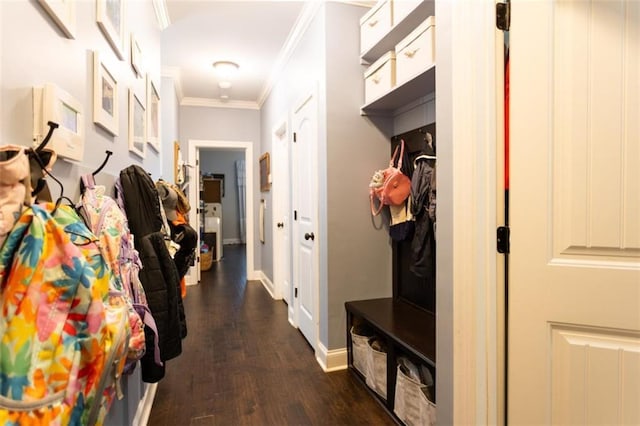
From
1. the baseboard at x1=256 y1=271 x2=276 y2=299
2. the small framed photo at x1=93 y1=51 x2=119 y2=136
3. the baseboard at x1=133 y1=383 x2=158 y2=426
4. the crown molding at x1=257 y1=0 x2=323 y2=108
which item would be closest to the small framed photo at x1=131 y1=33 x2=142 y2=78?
the small framed photo at x1=93 y1=51 x2=119 y2=136

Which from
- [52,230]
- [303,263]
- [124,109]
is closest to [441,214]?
[52,230]

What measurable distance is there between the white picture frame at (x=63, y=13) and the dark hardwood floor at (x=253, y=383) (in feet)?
6.16

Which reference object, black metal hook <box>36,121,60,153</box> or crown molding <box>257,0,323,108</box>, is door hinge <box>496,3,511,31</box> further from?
crown molding <box>257,0,323,108</box>

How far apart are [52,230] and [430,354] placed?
1.53 meters

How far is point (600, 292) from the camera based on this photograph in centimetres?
99

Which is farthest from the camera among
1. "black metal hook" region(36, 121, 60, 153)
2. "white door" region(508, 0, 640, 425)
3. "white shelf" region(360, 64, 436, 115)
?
"white shelf" region(360, 64, 436, 115)

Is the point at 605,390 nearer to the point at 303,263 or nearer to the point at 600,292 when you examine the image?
the point at 600,292

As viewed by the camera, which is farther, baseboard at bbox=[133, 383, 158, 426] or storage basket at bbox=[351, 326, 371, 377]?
storage basket at bbox=[351, 326, 371, 377]

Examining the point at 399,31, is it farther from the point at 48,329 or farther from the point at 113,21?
the point at 48,329

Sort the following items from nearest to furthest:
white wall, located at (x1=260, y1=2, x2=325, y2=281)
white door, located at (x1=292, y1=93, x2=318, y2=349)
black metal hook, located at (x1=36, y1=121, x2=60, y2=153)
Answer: black metal hook, located at (x1=36, y1=121, x2=60, y2=153)
white wall, located at (x1=260, y1=2, x2=325, y2=281)
white door, located at (x1=292, y1=93, x2=318, y2=349)

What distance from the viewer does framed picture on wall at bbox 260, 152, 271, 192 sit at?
4.42 meters

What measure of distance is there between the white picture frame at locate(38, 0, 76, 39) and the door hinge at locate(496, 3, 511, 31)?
1.26 metres

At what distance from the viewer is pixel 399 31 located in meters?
2.00

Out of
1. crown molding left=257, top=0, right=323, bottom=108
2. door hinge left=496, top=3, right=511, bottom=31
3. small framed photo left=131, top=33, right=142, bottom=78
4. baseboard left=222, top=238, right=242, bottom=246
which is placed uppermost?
crown molding left=257, top=0, right=323, bottom=108
